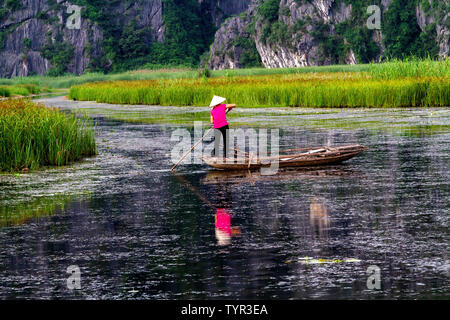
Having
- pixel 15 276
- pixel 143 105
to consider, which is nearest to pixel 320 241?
pixel 15 276

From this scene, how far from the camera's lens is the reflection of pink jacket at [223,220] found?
433 inches

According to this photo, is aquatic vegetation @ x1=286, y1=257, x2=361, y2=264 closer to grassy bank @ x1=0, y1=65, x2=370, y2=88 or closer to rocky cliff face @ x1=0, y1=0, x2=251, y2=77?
grassy bank @ x1=0, y1=65, x2=370, y2=88

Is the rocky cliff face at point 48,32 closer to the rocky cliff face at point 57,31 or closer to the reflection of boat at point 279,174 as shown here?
the rocky cliff face at point 57,31

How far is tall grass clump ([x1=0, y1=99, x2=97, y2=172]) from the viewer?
740 inches

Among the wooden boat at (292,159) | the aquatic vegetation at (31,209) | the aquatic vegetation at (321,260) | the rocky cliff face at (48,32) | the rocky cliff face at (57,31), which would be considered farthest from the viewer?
the rocky cliff face at (48,32)

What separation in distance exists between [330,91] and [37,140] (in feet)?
73.4

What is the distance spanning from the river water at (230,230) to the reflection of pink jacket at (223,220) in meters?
0.02

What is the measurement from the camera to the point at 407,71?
42031 mm

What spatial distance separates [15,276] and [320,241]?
3.64 metres

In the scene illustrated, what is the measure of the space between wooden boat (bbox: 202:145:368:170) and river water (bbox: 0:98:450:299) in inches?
10.1

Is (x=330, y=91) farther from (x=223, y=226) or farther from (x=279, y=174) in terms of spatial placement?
(x=223, y=226)

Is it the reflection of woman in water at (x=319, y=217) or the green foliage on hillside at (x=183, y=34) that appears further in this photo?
the green foliage on hillside at (x=183, y=34)

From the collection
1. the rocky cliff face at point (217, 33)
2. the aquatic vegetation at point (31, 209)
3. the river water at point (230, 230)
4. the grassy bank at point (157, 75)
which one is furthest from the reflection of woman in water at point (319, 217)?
the rocky cliff face at point (217, 33)
